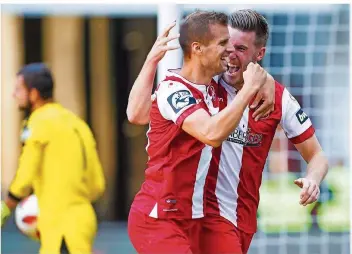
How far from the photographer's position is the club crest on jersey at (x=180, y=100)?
4.53 metres

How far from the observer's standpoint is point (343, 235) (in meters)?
10.5

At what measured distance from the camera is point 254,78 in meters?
4.44

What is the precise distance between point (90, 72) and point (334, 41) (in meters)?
3.95

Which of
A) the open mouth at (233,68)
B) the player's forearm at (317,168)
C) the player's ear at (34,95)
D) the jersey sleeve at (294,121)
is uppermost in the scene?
the open mouth at (233,68)

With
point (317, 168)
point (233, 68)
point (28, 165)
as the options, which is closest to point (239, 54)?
point (233, 68)

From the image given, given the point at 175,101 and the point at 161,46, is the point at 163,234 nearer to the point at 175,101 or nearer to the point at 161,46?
the point at 175,101

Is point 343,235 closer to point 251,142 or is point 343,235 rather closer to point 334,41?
point 334,41

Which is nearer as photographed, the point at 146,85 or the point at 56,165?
the point at 146,85

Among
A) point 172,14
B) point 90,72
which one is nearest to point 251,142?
point 172,14

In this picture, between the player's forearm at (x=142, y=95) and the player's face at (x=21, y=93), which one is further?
the player's face at (x=21, y=93)

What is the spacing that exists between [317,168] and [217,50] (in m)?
0.77

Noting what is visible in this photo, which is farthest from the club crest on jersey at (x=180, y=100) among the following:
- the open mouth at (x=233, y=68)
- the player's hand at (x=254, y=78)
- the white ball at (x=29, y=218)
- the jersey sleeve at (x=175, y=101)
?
the white ball at (x=29, y=218)

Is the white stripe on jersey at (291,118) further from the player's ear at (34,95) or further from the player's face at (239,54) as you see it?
the player's ear at (34,95)

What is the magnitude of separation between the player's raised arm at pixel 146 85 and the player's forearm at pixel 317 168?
0.81m
